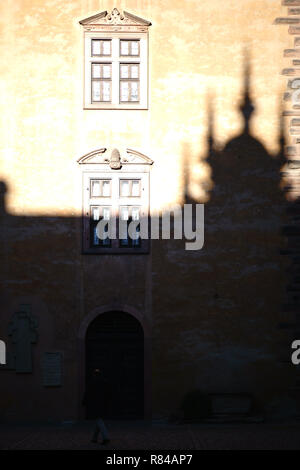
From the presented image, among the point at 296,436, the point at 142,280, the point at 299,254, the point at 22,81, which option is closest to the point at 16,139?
the point at 22,81

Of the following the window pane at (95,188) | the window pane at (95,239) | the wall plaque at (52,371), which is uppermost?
the window pane at (95,188)

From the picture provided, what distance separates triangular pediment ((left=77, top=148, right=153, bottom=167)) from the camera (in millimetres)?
19031

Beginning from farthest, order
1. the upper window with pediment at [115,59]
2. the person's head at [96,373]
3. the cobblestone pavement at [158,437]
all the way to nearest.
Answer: the upper window with pediment at [115,59] < the person's head at [96,373] < the cobblestone pavement at [158,437]

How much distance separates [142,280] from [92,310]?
4.42 ft

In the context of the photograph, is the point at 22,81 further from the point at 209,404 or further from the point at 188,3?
the point at 209,404

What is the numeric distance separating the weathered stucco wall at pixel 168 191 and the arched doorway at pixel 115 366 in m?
0.39

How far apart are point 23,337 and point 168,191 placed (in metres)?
4.77

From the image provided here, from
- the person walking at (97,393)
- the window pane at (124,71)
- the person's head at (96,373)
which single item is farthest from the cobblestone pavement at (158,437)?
the window pane at (124,71)

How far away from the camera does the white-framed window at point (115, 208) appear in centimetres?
1908

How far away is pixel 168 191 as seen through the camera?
62.6 ft

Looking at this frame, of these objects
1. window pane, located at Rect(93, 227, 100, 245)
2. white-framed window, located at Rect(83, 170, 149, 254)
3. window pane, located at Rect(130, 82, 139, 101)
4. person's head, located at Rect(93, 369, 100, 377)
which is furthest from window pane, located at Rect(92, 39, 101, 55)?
person's head, located at Rect(93, 369, 100, 377)

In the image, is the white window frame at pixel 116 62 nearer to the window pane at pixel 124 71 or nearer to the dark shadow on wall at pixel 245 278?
the window pane at pixel 124 71

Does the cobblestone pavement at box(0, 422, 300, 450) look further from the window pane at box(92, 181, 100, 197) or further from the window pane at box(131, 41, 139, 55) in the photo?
the window pane at box(131, 41, 139, 55)

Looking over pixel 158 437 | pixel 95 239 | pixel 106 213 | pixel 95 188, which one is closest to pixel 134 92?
pixel 95 188
